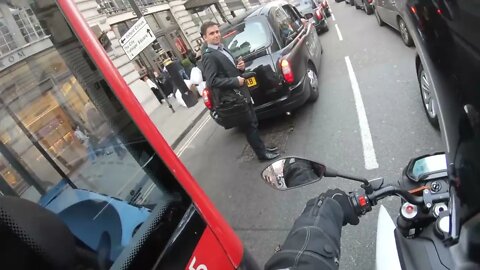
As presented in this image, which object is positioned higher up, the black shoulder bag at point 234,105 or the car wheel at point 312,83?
the black shoulder bag at point 234,105

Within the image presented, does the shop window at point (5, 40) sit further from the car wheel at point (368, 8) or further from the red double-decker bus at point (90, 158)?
the car wheel at point (368, 8)

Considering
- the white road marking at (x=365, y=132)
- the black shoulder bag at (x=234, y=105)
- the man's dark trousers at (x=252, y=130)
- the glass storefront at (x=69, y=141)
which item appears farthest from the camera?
the man's dark trousers at (x=252, y=130)

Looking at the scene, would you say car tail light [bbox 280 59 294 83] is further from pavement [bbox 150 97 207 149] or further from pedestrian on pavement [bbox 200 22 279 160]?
pavement [bbox 150 97 207 149]

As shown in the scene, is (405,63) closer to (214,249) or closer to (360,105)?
(360,105)

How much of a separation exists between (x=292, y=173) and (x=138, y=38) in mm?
9764

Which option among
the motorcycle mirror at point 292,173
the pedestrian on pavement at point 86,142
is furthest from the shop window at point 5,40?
the motorcycle mirror at point 292,173

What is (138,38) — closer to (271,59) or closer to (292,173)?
(271,59)

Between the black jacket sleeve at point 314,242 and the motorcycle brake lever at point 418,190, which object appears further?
the motorcycle brake lever at point 418,190

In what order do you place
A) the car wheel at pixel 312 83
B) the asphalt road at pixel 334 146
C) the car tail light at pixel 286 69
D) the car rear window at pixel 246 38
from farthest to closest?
the car wheel at pixel 312 83
the car rear window at pixel 246 38
the car tail light at pixel 286 69
the asphalt road at pixel 334 146

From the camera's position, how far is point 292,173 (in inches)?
66.0

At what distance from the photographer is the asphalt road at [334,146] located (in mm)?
3924

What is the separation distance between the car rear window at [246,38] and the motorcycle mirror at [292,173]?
15.7 feet

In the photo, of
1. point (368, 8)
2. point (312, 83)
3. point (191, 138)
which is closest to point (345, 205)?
point (312, 83)

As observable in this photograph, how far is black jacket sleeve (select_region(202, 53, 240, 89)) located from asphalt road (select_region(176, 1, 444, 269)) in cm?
134
